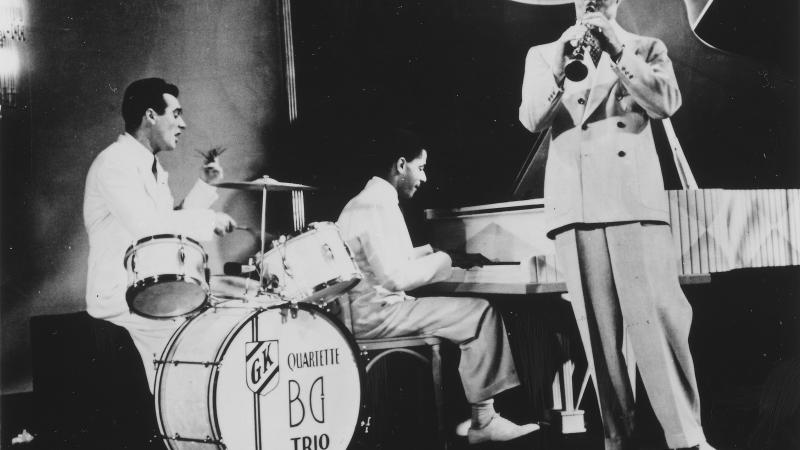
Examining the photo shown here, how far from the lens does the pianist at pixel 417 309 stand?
11.3 ft

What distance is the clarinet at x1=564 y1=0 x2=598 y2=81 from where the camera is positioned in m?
3.21

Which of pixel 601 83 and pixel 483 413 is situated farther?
pixel 483 413

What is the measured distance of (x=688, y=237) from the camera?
10.4 ft

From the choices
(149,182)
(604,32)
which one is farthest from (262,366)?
(604,32)

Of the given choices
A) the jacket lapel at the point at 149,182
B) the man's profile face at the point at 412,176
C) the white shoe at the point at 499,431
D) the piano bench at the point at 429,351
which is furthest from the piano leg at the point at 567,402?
the jacket lapel at the point at 149,182

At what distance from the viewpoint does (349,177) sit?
13.2 ft

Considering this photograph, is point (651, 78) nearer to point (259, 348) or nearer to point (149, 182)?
point (259, 348)

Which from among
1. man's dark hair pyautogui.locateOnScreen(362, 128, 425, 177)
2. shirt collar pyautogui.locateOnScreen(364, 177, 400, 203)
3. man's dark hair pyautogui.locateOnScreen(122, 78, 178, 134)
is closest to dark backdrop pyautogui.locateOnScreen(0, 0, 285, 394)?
man's dark hair pyautogui.locateOnScreen(122, 78, 178, 134)

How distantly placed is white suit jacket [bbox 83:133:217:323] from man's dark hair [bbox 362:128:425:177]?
0.85 metres

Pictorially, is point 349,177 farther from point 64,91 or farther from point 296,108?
point 64,91

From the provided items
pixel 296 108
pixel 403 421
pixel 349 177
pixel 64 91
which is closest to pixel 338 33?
pixel 296 108

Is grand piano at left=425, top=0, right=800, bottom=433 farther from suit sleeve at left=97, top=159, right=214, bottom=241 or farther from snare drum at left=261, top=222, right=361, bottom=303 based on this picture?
suit sleeve at left=97, top=159, right=214, bottom=241

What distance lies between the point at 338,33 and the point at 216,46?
63cm

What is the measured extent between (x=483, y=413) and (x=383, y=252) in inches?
34.6
